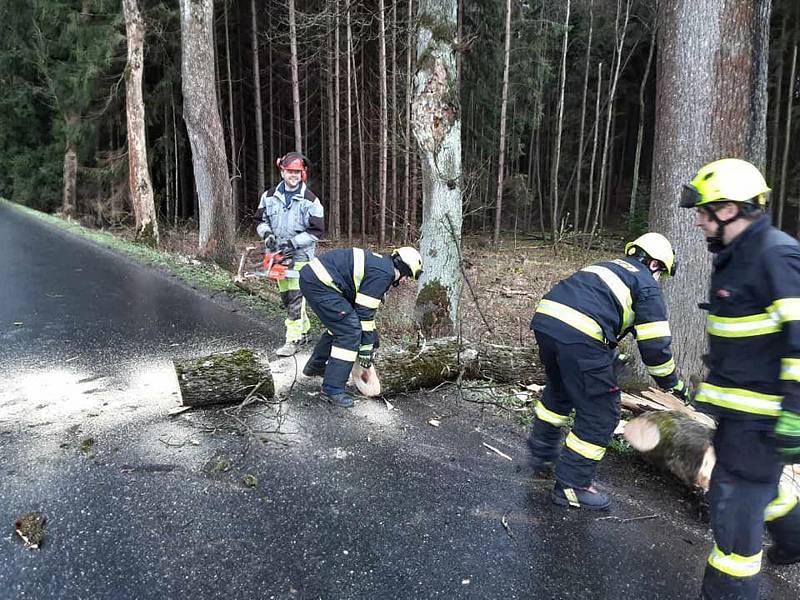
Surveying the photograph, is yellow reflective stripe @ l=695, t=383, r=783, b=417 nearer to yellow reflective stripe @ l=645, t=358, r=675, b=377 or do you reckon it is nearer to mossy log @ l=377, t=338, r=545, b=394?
yellow reflective stripe @ l=645, t=358, r=675, b=377

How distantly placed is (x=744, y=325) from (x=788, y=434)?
473 mm

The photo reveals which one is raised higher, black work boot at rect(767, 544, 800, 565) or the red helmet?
the red helmet

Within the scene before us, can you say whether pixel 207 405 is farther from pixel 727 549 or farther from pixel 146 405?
pixel 727 549

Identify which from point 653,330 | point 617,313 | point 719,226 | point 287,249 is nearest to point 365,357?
point 287,249

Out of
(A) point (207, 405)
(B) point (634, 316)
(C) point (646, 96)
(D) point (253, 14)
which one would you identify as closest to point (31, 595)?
(A) point (207, 405)

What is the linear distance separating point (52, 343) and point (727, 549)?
6357mm

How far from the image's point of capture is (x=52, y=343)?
601 cm

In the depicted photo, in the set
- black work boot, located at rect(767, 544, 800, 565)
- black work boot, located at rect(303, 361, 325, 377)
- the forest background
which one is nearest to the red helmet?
black work boot, located at rect(303, 361, 325, 377)

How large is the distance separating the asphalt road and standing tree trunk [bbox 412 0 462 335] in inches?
93.3

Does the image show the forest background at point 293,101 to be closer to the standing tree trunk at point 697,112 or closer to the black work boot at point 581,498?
the standing tree trunk at point 697,112

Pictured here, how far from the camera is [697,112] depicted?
16.4 feet

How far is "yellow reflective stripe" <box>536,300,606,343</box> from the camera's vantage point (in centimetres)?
321

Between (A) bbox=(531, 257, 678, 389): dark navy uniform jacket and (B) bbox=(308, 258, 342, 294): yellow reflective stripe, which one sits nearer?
(A) bbox=(531, 257, 678, 389): dark navy uniform jacket

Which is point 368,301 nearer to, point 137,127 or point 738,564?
point 738,564
